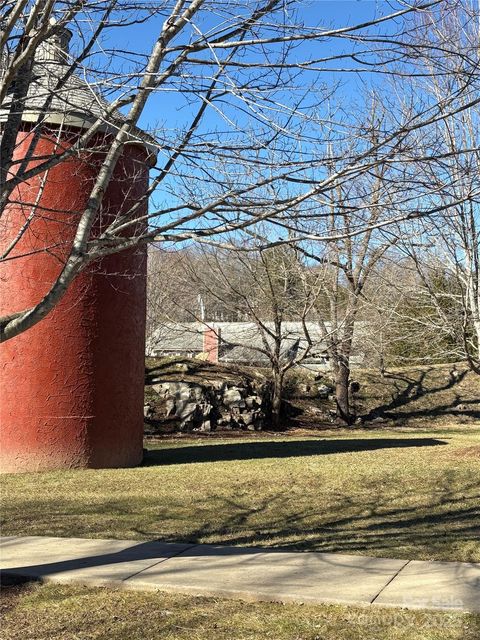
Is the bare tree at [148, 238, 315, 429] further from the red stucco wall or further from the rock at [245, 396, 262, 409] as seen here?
the red stucco wall

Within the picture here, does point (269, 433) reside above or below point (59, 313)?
below

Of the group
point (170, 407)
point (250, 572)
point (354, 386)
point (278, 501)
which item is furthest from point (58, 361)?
point (354, 386)

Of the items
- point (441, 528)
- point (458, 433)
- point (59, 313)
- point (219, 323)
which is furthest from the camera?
point (219, 323)

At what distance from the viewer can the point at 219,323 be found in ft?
84.1

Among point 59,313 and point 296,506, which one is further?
point 59,313

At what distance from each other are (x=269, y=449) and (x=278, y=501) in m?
5.77

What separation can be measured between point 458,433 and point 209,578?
14456 millimetres

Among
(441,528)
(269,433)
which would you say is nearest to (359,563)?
(441,528)

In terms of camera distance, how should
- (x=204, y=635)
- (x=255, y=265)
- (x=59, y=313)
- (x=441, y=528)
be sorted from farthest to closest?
(x=255, y=265) < (x=59, y=313) < (x=441, y=528) < (x=204, y=635)

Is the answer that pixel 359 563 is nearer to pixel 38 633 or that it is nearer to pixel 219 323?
pixel 38 633

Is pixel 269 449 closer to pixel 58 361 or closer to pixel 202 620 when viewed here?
pixel 58 361

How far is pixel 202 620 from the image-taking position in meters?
4.65

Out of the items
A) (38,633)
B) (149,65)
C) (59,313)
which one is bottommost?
(38,633)

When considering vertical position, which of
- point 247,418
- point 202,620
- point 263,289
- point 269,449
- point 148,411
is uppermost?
point 263,289
